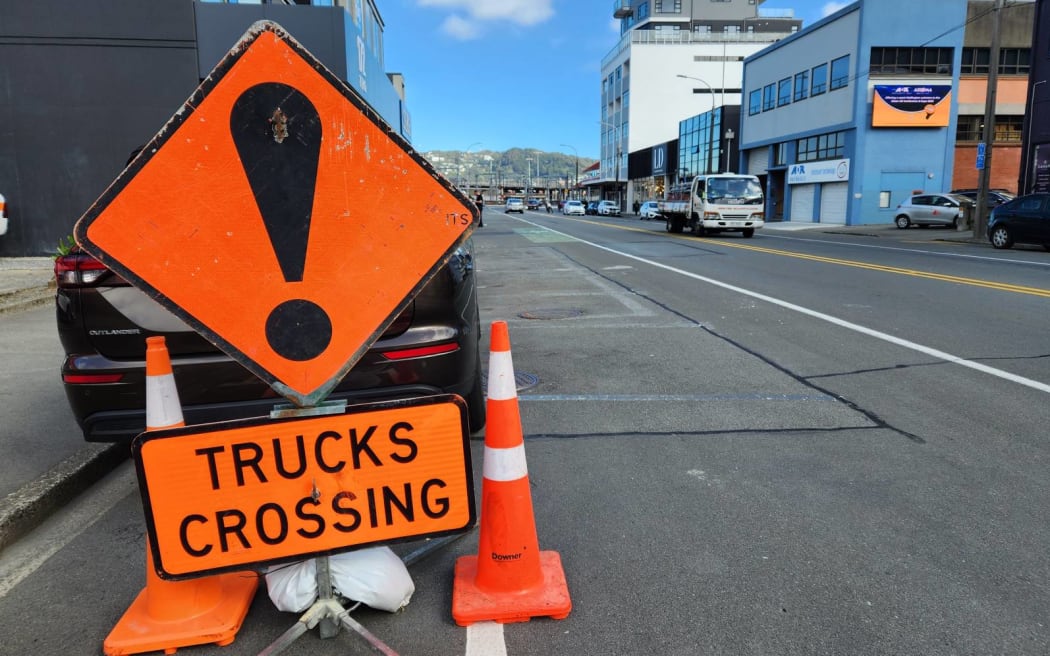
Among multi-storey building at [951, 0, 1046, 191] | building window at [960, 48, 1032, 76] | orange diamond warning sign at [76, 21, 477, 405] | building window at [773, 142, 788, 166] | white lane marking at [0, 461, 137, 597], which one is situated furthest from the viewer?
building window at [773, 142, 788, 166]

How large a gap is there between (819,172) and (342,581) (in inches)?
1681

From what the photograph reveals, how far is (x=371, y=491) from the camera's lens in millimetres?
2510

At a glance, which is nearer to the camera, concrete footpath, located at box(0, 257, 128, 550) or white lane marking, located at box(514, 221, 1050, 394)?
concrete footpath, located at box(0, 257, 128, 550)

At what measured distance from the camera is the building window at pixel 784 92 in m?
44.2

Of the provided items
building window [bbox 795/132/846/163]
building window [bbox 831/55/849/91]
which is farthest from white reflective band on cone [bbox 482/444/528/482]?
building window [bbox 831/55/849/91]

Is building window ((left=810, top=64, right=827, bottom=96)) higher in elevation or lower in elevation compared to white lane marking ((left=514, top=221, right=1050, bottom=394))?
higher

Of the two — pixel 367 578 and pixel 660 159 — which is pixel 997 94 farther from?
pixel 367 578

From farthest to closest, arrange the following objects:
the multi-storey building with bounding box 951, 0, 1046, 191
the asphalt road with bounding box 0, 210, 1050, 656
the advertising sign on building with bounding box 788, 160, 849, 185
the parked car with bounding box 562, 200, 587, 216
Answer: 1. the parked car with bounding box 562, 200, 587, 216
2. the multi-storey building with bounding box 951, 0, 1046, 191
3. the advertising sign on building with bounding box 788, 160, 849, 185
4. the asphalt road with bounding box 0, 210, 1050, 656

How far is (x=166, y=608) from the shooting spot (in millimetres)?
2535

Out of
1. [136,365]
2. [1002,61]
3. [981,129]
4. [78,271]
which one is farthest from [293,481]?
[1002,61]

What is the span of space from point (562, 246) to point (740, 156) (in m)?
34.9

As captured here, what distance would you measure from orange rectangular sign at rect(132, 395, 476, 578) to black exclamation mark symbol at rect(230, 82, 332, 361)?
1.01 feet

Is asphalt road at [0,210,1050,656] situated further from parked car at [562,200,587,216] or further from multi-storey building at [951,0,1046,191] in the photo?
parked car at [562,200,587,216]

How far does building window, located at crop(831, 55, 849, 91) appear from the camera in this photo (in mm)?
37812
